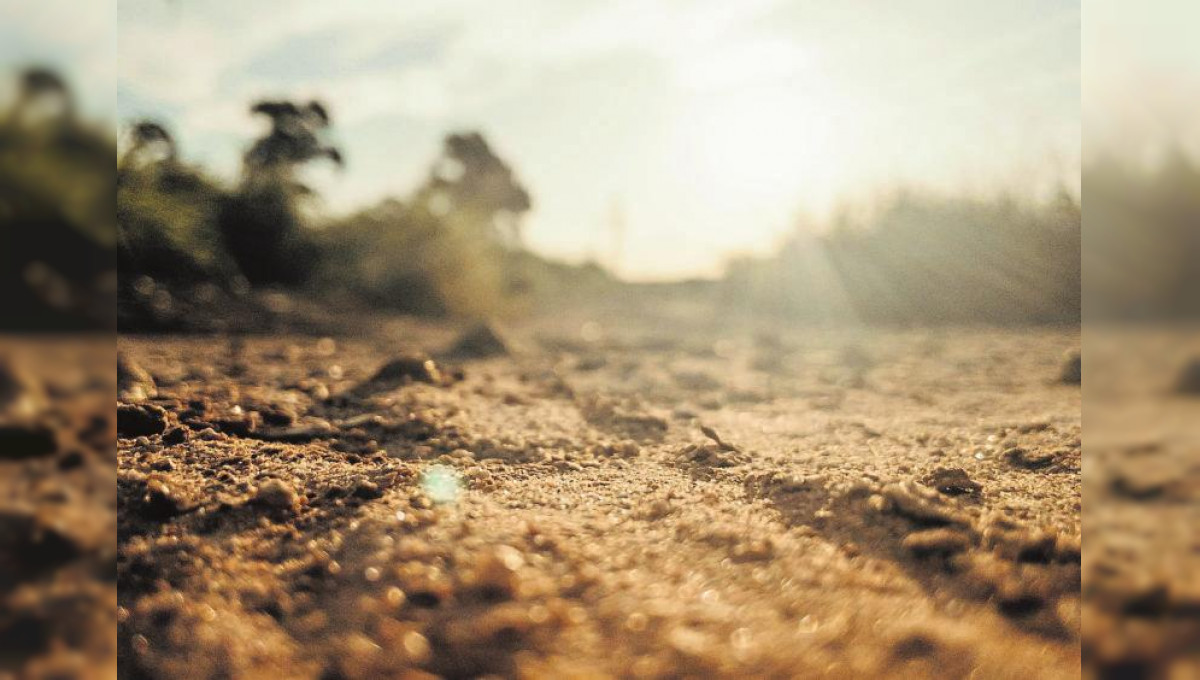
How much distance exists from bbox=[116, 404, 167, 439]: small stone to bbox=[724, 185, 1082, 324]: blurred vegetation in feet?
14.8

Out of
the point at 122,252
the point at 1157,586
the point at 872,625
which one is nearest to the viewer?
the point at 1157,586

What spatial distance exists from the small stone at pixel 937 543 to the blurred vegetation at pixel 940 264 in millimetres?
3404

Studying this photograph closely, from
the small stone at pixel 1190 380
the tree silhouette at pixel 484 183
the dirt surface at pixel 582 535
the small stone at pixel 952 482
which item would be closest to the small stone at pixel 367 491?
the dirt surface at pixel 582 535

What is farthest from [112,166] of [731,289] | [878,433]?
[731,289]

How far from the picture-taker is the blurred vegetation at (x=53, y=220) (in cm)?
204

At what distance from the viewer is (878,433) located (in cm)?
195

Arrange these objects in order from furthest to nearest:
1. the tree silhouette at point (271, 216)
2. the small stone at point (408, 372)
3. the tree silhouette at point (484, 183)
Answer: the tree silhouette at point (484, 183), the tree silhouette at point (271, 216), the small stone at point (408, 372)

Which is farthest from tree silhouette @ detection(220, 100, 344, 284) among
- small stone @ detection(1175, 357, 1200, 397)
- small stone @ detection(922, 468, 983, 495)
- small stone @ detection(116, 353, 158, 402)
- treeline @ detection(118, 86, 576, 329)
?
small stone @ detection(1175, 357, 1200, 397)

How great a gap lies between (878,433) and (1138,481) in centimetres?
90

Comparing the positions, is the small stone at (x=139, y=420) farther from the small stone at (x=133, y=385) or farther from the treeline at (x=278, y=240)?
the treeline at (x=278, y=240)

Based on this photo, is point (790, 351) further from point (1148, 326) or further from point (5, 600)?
point (5, 600)

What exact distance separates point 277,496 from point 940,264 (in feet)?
20.5

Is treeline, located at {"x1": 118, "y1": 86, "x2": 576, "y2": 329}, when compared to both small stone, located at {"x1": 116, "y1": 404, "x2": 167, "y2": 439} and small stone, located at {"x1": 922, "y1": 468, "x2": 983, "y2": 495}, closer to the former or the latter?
small stone, located at {"x1": 116, "y1": 404, "x2": 167, "y2": 439}

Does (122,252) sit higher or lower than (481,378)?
→ higher
